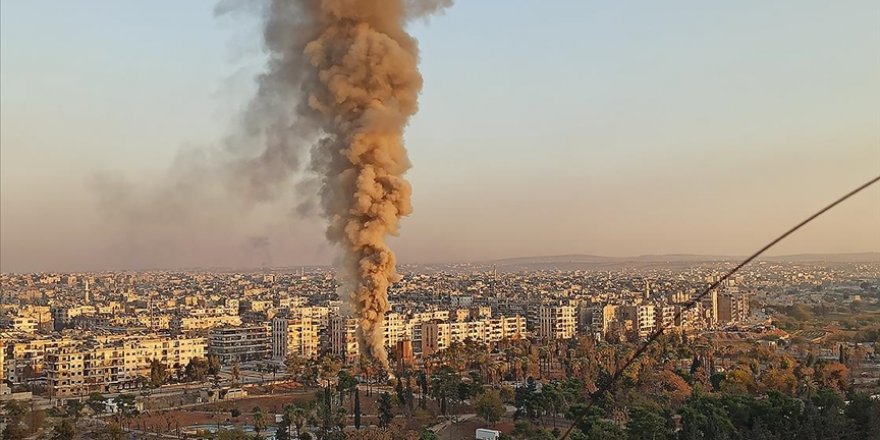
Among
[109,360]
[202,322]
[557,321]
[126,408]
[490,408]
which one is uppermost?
[202,322]

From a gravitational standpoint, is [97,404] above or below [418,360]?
above

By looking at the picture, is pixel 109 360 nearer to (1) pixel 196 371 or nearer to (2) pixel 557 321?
(1) pixel 196 371

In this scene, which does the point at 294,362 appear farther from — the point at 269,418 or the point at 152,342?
the point at 269,418

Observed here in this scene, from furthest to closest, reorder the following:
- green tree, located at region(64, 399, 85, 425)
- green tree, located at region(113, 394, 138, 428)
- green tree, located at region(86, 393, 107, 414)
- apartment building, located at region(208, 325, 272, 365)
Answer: apartment building, located at region(208, 325, 272, 365)
green tree, located at region(86, 393, 107, 414)
green tree, located at region(113, 394, 138, 428)
green tree, located at region(64, 399, 85, 425)

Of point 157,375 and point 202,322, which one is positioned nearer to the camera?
point 157,375

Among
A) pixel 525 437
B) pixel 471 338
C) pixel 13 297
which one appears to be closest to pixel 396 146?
pixel 525 437

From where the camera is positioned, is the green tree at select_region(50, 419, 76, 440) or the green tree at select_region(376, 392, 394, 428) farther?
A: the green tree at select_region(376, 392, 394, 428)

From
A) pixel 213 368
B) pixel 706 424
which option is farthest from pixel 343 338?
pixel 706 424

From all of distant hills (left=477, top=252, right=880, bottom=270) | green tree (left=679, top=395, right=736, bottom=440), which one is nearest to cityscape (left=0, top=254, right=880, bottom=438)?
green tree (left=679, top=395, right=736, bottom=440)

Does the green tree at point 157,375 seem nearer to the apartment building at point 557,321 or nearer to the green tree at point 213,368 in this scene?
the green tree at point 213,368

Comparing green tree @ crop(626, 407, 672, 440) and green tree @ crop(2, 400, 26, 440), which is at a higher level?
green tree @ crop(626, 407, 672, 440)

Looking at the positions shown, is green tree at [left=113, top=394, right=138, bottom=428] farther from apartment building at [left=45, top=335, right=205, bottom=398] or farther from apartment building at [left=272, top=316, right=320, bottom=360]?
apartment building at [left=272, top=316, right=320, bottom=360]

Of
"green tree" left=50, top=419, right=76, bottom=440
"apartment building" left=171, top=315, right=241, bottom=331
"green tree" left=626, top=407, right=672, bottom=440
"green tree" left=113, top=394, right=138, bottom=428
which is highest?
"apartment building" left=171, top=315, right=241, bottom=331
